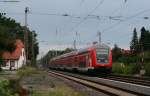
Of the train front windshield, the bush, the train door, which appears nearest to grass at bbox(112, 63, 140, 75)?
the train door

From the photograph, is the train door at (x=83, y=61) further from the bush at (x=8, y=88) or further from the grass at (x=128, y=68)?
the bush at (x=8, y=88)

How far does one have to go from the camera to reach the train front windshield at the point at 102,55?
51.0 meters

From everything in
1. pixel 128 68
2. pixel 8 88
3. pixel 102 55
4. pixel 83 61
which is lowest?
pixel 8 88

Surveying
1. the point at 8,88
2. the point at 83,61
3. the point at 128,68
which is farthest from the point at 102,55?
the point at 8,88

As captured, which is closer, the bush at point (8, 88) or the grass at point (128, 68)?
the bush at point (8, 88)

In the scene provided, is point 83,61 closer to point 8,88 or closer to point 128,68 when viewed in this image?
point 128,68

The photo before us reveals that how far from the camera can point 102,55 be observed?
2026 inches

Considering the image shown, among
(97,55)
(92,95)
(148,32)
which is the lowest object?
(92,95)

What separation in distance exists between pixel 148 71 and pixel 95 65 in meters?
7.17

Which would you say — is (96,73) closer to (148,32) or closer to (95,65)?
(95,65)

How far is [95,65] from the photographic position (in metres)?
50.0

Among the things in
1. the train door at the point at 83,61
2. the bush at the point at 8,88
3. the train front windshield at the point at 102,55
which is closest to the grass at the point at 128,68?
the train door at the point at 83,61

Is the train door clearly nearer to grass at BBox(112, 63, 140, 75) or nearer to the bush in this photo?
grass at BBox(112, 63, 140, 75)

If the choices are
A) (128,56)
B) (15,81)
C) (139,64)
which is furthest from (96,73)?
(128,56)
